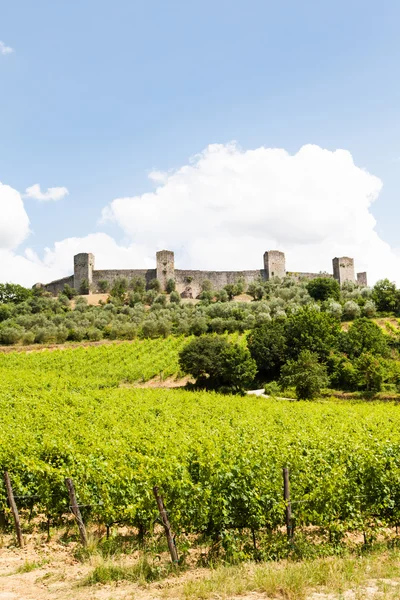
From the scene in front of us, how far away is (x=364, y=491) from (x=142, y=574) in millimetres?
4351

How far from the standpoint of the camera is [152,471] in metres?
8.32

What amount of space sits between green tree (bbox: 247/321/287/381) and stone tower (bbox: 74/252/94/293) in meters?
42.3

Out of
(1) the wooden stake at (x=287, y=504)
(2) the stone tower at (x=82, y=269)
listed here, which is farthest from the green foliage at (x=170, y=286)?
(1) the wooden stake at (x=287, y=504)

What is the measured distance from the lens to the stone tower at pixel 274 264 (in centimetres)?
7656

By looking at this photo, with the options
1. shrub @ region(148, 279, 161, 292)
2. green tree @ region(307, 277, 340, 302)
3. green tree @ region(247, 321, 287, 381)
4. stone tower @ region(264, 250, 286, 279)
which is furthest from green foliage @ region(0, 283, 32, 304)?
green tree @ region(247, 321, 287, 381)

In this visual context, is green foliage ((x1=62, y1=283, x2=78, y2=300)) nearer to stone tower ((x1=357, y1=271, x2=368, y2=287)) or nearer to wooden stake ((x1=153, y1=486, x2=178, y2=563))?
stone tower ((x1=357, y1=271, x2=368, y2=287))

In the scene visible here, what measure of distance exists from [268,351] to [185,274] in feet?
137

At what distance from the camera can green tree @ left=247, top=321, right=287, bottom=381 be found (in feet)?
112

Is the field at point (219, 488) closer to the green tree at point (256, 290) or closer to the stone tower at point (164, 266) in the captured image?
the green tree at point (256, 290)

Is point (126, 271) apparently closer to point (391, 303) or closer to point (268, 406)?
point (391, 303)

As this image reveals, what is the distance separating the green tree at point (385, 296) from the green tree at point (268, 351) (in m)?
20.7

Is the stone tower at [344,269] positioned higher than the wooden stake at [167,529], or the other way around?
the stone tower at [344,269]

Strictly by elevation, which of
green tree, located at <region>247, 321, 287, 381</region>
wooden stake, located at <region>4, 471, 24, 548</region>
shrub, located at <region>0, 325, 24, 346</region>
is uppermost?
shrub, located at <region>0, 325, 24, 346</region>

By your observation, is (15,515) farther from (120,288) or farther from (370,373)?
(120,288)
